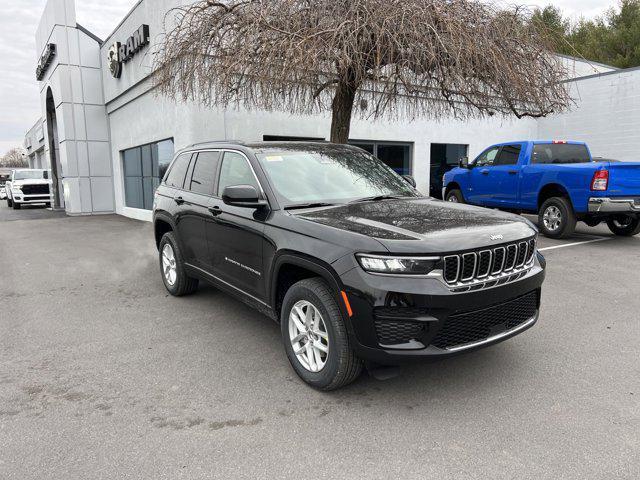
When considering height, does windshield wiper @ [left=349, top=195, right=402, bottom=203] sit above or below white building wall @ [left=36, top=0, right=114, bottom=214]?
below

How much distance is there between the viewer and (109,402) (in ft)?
11.0

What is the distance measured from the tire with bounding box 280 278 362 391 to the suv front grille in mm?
597

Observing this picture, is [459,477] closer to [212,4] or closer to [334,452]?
[334,452]

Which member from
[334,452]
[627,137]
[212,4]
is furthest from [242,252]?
[627,137]

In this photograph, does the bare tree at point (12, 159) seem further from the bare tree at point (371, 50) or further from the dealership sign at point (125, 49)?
the bare tree at point (371, 50)

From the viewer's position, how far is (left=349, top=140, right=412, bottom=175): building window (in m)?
15.7

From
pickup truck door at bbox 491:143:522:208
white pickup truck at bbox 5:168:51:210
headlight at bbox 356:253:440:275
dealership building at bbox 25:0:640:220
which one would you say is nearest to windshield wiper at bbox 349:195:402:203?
headlight at bbox 356:253:440:275

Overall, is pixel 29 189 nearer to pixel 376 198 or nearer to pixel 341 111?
pixel 341 111

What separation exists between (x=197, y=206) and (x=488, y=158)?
28.2 ft

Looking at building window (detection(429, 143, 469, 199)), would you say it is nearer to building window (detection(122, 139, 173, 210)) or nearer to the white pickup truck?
building window (detection(122, 139, 173, 210))

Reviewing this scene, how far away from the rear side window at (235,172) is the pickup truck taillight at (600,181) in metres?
7.14

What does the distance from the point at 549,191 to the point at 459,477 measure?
8674mm

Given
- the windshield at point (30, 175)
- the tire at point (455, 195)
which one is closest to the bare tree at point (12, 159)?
the windshield at point (30, 175)

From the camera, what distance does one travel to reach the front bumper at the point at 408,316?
2.95 m
